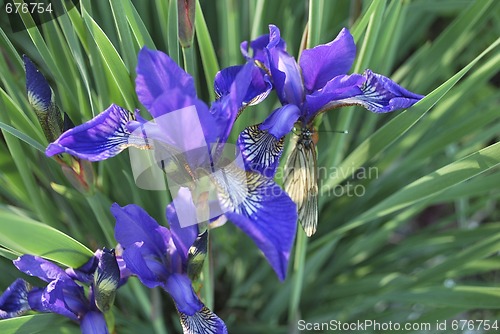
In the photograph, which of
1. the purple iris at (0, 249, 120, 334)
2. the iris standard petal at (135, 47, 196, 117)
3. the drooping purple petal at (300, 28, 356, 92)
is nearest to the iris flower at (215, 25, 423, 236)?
the drooping purple petal at (300, 28, 356, 92)

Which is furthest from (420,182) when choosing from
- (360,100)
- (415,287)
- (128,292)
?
(128,292)

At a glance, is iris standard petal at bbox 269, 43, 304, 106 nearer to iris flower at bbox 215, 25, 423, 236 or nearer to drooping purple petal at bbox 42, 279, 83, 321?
iris flower at bbox 215, 25, 423, 236

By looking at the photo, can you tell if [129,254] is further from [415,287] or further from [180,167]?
[415,287]

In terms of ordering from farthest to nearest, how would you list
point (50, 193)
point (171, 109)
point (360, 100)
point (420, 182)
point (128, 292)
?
point (50, 193), point (128, 292), point (420, 182), point (360, 100), point (171, 109)

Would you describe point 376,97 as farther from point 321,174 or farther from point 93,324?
point 93,324

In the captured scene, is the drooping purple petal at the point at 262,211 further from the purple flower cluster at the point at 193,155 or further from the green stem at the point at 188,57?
the green stem at the point at 188,57

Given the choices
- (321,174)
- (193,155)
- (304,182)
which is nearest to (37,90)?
(193,155)
